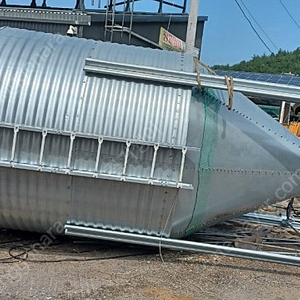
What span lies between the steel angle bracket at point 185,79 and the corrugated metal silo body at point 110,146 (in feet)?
0.19

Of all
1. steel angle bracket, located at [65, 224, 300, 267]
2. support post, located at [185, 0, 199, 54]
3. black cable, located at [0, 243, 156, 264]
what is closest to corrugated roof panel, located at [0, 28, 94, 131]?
steel angle bracket, located at [65, 224, 300, 267]

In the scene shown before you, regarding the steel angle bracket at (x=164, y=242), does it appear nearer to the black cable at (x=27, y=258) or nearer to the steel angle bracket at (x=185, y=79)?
the black cable at (x=27, y=258)

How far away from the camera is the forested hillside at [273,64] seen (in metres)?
46.8

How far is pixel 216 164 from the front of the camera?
5.44 metres

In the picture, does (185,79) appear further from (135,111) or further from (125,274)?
(125,274)

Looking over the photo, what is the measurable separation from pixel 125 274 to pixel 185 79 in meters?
2.14

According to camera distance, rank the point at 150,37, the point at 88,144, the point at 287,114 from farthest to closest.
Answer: the point at 287,114 → the point at 150,37 → the point at 88,144

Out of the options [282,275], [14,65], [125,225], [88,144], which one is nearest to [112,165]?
[88,144]

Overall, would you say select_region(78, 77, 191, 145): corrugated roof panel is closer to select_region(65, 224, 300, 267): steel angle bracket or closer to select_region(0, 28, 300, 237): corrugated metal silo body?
select_region(0, 28, 300, 237): corrugated metal silo body

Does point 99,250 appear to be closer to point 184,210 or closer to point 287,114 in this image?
point 184,210

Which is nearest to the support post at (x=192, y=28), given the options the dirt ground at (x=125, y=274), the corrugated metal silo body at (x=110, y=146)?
the corrugated metal silo body at (x=110, y=146)

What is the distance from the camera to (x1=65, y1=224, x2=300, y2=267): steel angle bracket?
206 inches

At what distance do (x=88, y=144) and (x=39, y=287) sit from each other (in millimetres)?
1488

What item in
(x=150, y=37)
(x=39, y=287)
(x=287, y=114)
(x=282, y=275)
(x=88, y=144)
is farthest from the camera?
(x=287, y=114)
